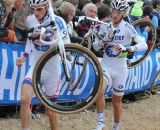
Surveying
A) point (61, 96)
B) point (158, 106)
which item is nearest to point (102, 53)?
point (61, 96)

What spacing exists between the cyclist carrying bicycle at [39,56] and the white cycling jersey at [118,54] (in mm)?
1249

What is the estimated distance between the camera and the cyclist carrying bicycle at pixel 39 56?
20.4ft

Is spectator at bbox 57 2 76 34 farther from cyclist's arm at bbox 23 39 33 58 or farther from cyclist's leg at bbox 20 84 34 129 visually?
cyclist's leg at bbox 20 84 34 129

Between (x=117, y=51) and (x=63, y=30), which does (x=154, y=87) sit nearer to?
(x=117, y=51)

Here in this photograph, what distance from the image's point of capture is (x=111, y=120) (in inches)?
350

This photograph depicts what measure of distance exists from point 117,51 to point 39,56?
145 cm

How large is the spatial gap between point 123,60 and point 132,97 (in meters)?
3.00

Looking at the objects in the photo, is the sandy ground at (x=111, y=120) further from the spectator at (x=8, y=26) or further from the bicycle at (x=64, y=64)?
the bicycle at (x=64, y=64)

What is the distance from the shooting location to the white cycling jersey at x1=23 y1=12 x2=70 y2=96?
6.29 metres

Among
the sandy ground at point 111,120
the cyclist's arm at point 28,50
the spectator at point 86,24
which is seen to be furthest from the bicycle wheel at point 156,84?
the cyclist's arm at point 28,50

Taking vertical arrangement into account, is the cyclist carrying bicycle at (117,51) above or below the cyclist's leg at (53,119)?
above

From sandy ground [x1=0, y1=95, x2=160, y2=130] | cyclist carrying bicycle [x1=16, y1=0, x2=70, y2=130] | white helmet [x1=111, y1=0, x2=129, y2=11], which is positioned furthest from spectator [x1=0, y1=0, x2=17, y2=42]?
white helmet [x1=111, y1=0, x2=129, y2=11]

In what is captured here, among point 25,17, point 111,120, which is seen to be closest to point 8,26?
point 25,17

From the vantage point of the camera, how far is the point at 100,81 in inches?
249
